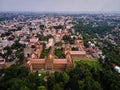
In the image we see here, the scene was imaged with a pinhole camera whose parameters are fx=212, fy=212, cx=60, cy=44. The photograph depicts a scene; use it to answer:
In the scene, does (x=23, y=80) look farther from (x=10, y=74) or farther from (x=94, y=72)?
(x=94, y=72)

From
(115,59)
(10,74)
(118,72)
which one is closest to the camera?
(10,74)

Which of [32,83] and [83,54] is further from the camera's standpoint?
[83,54]

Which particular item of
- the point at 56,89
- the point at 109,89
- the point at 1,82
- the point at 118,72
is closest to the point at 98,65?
the point at 118,72

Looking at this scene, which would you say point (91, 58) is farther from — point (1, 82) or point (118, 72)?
point (1, 82)

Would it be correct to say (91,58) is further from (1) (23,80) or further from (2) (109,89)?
(1) (23,80)

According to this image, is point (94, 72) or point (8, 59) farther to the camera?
point (8, 59)

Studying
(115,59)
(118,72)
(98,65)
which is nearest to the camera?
(118,72)

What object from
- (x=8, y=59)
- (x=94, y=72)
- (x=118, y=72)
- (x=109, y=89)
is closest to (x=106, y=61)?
(x=118, y=72)

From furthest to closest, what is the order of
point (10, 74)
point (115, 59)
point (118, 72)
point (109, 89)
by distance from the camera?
1. point (115, 59)
2. point (118, 72)
3. point (10, 74)
4. point (109, 89)

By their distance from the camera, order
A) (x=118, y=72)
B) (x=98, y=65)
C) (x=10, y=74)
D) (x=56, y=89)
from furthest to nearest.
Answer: (x=98, y=65), (x=118, y=72), (x=10, y=74), (x=56, y=89)
